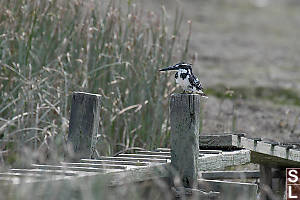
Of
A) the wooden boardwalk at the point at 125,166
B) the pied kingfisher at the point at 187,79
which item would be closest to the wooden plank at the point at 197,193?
the wooden boardwalk at the point at 125,166

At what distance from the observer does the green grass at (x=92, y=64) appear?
6023mm

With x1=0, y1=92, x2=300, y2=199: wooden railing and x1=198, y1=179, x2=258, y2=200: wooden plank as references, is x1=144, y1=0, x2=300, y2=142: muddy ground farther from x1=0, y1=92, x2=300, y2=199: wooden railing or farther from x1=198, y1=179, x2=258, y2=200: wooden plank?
x1=198, y1=179, x2=258, y2=200: wooden plank

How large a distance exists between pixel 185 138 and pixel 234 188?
21.6 inches

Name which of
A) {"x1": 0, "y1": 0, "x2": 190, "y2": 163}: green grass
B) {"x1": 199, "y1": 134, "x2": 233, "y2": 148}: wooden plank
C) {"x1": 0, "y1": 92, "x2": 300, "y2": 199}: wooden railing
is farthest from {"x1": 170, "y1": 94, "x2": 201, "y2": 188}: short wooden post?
{"x1": 0, "y1": 0, "x2": 190, "y2": 163}: green grass

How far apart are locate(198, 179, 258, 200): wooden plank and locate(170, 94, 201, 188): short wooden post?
11 cm

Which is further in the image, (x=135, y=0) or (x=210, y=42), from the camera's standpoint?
(x=210, y=42)

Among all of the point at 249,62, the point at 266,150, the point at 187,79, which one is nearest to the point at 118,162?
the point at 187,79

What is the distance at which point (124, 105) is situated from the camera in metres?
6.34

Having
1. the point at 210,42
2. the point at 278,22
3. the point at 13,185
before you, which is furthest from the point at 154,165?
the point at 278,22

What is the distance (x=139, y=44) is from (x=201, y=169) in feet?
6.87

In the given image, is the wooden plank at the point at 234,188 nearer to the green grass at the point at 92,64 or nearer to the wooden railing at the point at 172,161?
the wooden railing at the point at 172,161

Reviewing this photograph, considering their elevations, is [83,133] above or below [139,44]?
below

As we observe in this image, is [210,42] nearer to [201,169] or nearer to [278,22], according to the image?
[278,22]

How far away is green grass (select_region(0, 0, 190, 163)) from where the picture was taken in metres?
→ 6.02
